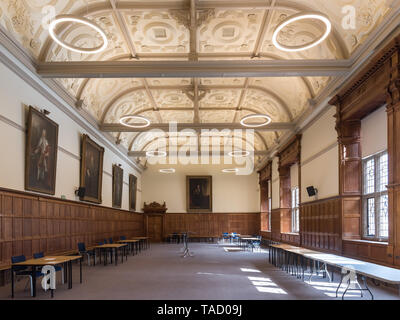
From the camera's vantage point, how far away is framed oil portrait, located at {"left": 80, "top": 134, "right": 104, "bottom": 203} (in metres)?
15.5

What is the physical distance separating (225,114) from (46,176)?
12.0 metres

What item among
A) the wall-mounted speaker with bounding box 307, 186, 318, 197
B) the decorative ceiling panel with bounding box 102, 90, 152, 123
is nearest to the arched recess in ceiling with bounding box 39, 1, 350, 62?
the wall-mounted speaker with bounding box 307, 186, 318, 197

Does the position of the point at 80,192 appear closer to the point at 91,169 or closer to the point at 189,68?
the point at 91,169

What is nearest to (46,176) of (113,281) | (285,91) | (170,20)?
(113,281)

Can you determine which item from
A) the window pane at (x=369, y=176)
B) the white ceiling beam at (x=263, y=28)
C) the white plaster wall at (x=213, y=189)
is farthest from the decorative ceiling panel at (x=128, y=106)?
the white plaster wall at (x=213, y=189)

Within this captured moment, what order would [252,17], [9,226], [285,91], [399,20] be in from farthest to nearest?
[285,91], [252,17], [9,226], [399,20]

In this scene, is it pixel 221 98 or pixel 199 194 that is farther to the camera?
pixel 199 194

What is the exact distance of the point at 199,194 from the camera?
31.3 meters

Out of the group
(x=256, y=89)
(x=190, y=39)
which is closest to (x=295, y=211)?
(x=256, y=89)

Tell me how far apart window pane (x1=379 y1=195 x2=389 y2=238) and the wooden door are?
2190cm

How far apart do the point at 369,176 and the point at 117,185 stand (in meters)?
14.5

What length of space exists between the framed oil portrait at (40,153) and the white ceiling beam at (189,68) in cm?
145

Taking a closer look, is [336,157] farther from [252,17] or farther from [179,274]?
[179,274]

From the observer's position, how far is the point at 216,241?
99.6 feet
